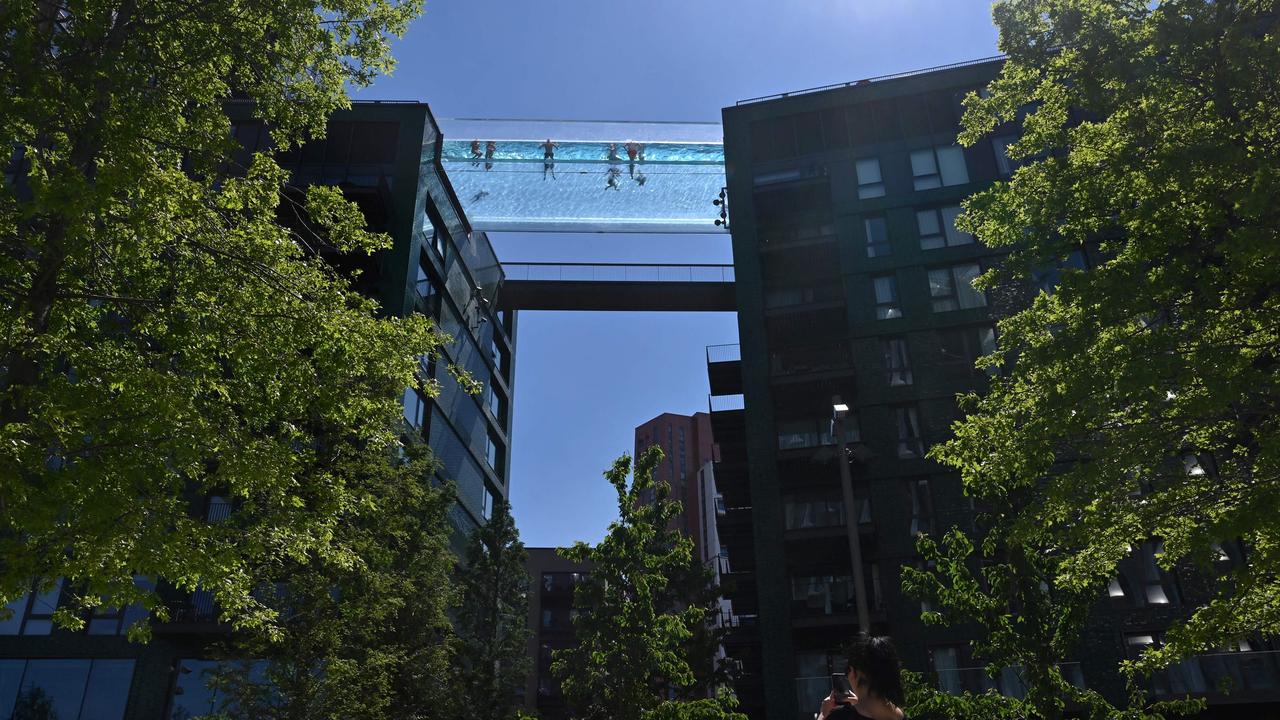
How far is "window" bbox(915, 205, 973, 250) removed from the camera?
36094 millimetres

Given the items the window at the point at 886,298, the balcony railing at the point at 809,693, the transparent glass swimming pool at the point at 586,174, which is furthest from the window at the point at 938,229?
the balcony railing at the point at 809,693

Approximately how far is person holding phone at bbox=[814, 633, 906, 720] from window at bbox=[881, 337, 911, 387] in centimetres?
3083

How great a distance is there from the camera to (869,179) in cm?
3812

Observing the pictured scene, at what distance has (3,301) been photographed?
360 inches

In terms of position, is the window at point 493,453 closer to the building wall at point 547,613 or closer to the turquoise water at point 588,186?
the turquoise water at point 588,186

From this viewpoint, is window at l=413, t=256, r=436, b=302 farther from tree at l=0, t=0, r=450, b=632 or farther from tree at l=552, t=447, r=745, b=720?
tree at l=0, t=0, r=450, b=632

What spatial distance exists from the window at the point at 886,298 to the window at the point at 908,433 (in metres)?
3.79

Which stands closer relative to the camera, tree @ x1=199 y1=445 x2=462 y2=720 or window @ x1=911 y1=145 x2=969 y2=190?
tree @ x1=199 y1=445 x2=462 y2=720

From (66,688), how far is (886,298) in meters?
29.8

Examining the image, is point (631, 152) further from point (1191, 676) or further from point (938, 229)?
point (1191, 676)

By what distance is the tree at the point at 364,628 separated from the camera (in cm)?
1844

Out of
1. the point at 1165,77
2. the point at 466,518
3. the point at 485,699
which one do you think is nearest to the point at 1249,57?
the point at 1165,77

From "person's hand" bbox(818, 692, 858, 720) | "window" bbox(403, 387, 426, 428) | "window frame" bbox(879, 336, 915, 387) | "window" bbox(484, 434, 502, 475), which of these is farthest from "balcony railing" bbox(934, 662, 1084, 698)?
"person's hand" bbox(818, 692, 858, 720)

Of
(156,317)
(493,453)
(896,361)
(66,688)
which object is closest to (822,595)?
(896,361)
